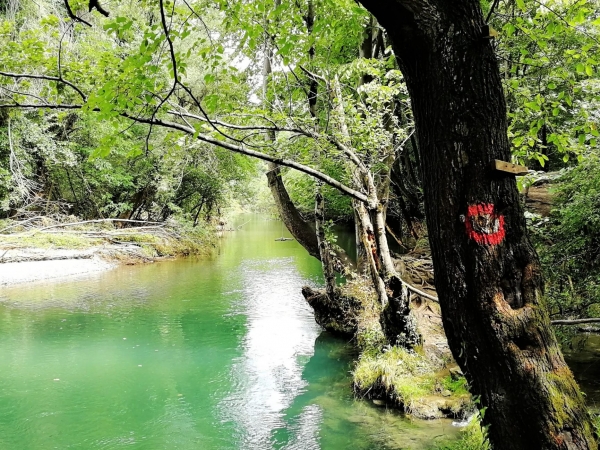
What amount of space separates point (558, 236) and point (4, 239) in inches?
661

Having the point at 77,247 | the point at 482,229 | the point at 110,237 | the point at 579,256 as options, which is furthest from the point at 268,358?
the point at 110,237

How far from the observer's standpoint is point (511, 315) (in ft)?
7.38

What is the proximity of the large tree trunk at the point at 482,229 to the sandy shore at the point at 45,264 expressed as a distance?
16082 millimetres

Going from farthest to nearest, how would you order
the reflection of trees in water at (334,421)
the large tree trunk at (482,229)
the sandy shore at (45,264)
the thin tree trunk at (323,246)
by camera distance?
1. the sandy shore at (45,264)
2. the thin tree trunk at (323,246)
3. the reflection of trees in water at (334,421)
4. the large tree trunk at (482,229)

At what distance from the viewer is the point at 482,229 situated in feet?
7.29

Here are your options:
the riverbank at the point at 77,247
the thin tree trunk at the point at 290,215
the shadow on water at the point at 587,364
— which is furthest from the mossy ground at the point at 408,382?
the riverbank at the point at 77,247

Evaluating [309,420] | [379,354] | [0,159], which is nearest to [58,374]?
[309,420]

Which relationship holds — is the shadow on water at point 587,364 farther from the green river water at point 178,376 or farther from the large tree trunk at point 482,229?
the large tree trunk at point 482,229

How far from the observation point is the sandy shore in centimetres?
1530

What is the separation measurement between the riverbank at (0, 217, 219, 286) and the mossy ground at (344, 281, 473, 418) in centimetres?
1202

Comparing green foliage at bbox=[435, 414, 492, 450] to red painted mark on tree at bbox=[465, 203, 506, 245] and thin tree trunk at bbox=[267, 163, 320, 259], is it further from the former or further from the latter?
thin tree trunk at bbox=[267, 163, 320, 259]

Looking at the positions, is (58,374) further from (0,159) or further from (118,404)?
(0,159)

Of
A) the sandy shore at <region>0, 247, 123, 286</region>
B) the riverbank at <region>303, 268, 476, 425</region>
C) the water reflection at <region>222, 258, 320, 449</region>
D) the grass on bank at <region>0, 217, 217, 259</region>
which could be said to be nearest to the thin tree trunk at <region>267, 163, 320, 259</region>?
the riverbank at <region>303, 268, 476, 425</region>

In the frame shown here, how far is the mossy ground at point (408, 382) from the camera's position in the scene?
236 inches
